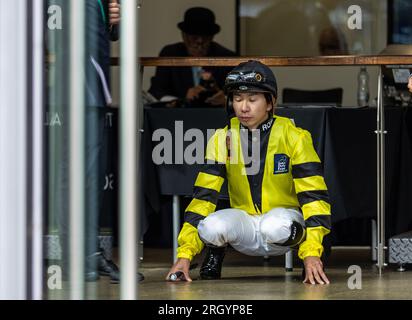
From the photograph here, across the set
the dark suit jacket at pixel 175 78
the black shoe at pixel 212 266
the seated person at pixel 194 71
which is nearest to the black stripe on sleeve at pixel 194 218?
the black shoe at pixel 212 266

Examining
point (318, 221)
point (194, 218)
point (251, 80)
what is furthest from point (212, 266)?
point (251, 80)

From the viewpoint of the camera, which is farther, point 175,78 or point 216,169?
point 175,78

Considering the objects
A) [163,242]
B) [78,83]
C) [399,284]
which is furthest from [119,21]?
[163,242]

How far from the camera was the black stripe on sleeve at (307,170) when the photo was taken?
548 cm

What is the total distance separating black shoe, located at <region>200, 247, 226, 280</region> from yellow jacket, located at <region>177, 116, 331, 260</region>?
10 cm

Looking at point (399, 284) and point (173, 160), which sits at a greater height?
point (173, 160)

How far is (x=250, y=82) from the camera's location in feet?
17.9

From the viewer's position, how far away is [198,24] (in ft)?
24.4

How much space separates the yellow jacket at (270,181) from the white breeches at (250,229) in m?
0.07

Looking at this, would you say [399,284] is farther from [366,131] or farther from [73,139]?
[73,139]

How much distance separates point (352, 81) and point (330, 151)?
2429 millimetres

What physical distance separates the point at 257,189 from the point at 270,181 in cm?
7

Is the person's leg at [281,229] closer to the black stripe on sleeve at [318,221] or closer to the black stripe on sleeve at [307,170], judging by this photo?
the black stripe on sleeve at [318,221]
